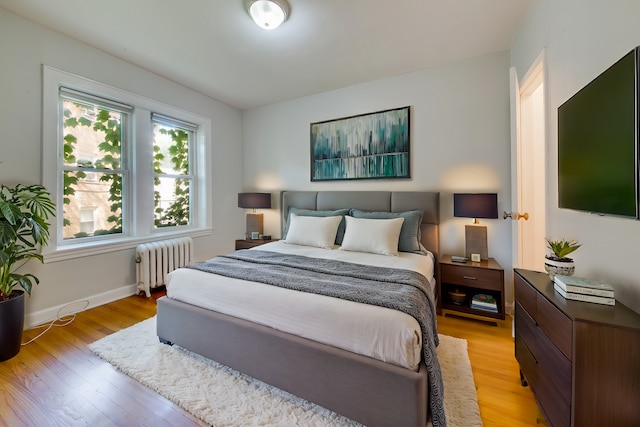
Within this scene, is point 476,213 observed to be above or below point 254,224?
above

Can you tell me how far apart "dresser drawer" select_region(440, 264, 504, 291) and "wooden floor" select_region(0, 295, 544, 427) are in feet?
1.38

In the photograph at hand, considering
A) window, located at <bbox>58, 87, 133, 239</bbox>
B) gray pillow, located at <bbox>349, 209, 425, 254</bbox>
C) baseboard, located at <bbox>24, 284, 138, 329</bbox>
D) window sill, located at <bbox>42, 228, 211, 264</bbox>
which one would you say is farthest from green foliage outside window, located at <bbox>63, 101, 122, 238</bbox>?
gray pillow, located at <bbox>349, 209, 425, 254</bbox>

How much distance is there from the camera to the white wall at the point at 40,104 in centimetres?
219

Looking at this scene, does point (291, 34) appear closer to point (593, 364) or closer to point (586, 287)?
point (586, 287)

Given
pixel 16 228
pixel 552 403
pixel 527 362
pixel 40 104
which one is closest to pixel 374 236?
pixel 527 362

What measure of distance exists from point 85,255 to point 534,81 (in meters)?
4.48

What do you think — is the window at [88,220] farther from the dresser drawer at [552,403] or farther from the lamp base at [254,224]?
the dresser drawer at [552,403]

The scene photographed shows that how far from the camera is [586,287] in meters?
1.09

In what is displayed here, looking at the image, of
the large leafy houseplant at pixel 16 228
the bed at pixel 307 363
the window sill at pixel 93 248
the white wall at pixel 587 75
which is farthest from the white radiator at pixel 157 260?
the white wall at pixel 587 75

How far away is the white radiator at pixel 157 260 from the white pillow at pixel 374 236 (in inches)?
86.1

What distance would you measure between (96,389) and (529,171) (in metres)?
3.70

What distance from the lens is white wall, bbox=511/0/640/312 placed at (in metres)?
1.06

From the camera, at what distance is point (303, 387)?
1.43 m

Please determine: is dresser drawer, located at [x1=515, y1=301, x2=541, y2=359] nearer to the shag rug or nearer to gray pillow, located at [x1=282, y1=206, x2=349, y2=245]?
the shag rug
